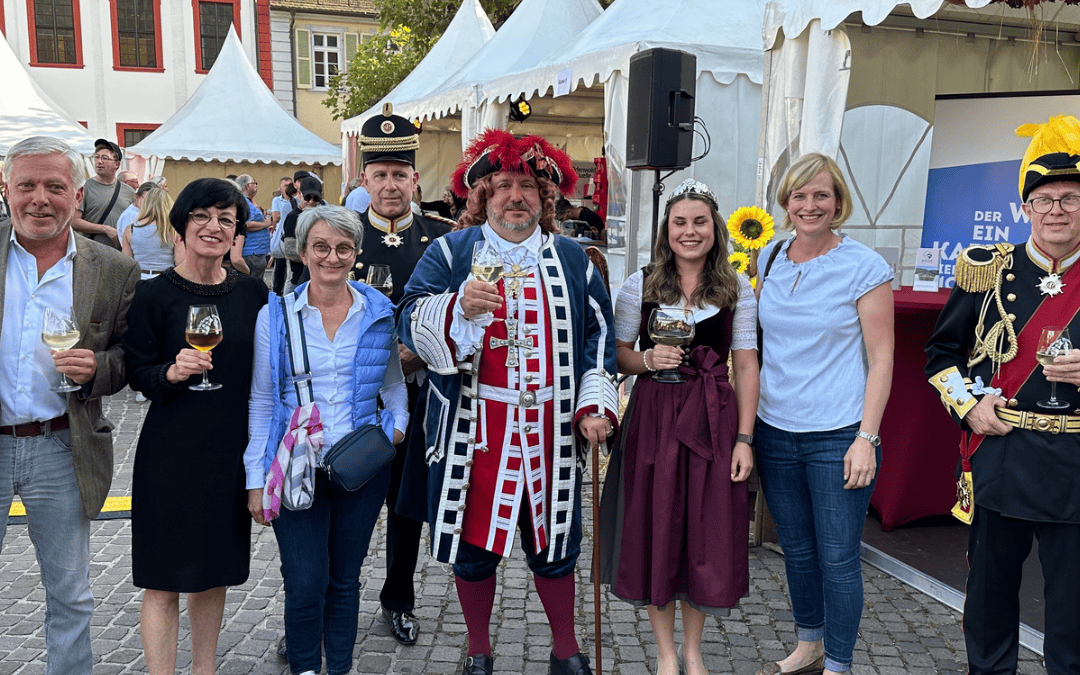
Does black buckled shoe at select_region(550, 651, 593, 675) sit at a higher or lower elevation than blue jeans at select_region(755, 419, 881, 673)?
lower

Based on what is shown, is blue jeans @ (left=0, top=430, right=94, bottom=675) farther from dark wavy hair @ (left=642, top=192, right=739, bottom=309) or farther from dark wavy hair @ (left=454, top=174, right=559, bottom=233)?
dark wavy hair @ (left=642, top=192, right=739, bottom=309)

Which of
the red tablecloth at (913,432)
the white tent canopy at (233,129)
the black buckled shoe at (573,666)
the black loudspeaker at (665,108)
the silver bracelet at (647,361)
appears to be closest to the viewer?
the silver bracelet at (647,361)

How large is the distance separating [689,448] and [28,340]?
6.79 feet

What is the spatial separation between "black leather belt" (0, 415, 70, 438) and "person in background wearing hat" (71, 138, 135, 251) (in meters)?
5.73

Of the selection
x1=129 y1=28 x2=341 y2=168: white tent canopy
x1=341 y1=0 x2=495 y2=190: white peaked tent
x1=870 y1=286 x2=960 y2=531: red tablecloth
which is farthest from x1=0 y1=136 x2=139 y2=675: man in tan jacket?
x1=129 y1=28 x2=341 y2=168: white tent canopy

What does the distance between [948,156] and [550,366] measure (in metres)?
3.32

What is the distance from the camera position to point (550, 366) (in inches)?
112

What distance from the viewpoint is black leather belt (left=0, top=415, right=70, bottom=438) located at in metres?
2.51

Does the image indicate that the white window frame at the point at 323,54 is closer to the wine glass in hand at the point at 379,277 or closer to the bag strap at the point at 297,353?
the wine glass in hand at the point at 379,277

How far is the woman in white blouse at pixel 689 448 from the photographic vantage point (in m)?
2.83

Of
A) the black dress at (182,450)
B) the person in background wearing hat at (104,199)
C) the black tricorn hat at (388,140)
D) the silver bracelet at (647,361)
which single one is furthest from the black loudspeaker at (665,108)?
the person in background wearing hat at (104,199)

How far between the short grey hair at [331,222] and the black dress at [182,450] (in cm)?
30

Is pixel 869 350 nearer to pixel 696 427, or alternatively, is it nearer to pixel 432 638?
pixel 696 427

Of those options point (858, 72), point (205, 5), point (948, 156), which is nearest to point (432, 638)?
point (948, 156)
